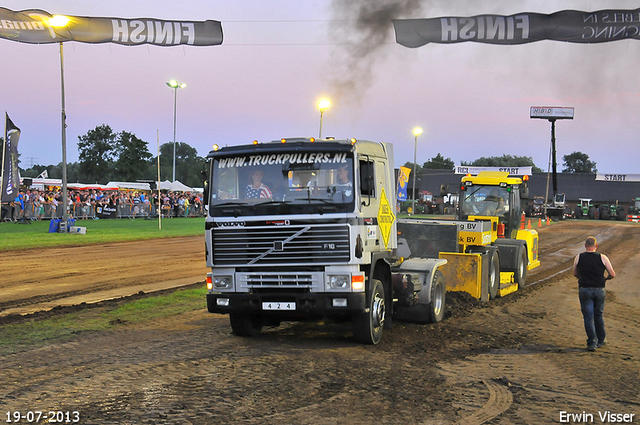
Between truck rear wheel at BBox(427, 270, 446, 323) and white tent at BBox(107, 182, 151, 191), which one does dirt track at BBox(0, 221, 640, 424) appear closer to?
truck rear wheel at BBox(427, 270, 446, 323)

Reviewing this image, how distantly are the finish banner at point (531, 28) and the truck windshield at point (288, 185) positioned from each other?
7523 millimetres

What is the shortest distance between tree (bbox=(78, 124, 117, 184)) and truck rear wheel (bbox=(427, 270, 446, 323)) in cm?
8129

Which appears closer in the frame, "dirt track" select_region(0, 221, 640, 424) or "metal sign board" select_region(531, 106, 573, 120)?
"dirt track" select_region(0, 221, 640, 424)

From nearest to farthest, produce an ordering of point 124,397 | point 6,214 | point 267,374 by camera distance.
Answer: point 124,397
point 267,374
point 6,214

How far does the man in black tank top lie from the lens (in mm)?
8609

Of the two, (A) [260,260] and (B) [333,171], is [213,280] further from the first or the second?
(B) [333,171]

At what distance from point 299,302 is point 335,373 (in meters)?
1.19

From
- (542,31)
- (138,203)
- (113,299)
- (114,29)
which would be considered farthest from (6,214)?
(542,31)

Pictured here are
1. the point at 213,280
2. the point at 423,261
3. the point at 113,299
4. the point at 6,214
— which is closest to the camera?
the point at 213,280

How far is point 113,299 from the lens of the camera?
12508 mm

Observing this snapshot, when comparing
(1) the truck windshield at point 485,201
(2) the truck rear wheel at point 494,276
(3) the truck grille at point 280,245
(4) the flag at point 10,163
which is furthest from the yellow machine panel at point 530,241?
(4) the flag at point 10,163

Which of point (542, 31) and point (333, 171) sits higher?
point (542, 31)

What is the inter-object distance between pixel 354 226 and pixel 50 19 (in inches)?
666

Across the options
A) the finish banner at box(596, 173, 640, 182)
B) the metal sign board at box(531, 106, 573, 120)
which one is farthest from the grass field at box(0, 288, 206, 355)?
the finish banner at box(596, 173, 640, 182)
